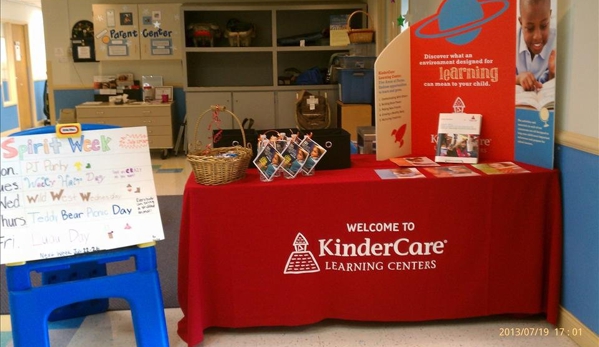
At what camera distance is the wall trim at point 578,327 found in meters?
2.55

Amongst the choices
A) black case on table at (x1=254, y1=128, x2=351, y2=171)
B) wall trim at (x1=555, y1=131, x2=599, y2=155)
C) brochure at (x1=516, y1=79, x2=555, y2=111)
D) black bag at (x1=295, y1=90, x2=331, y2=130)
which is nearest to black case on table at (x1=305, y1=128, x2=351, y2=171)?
black case on table at (x1=254, y1=128, x2=351, y2=171)

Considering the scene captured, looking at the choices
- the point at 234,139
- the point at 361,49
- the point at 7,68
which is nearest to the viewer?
the point at 234,139

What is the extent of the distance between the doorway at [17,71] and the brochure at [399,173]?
948 centimetres

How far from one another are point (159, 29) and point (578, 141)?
5962 millimetres

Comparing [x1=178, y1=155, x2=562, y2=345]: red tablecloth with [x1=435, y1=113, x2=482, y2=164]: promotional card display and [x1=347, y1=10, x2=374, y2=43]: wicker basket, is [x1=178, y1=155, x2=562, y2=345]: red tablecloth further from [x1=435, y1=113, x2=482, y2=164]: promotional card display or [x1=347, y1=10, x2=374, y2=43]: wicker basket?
[x1=347, y1=10, x2=374, y2=43]: wicker basket

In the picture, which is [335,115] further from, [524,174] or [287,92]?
[524,174]

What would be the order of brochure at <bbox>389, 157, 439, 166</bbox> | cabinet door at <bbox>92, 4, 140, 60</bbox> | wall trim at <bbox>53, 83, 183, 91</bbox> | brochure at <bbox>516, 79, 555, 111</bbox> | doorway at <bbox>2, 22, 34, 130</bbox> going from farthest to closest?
doorway at <bbox>2, 22, 34, 130</bbox> < wall trim at <bbox>53, 83, 183, 91</bbox> < cabinet door at <bbox>92, 4, 140, 60</bbox> < brochure at <bbox>389, 157, 439, 166</bbox> < brochure at <bbox>516, 79, 555, 111</bbox>

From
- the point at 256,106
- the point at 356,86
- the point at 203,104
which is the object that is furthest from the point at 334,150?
the point at 203,104

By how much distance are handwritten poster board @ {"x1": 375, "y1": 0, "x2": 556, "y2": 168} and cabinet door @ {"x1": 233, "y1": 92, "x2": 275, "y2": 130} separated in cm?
415

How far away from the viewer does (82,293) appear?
2.37m

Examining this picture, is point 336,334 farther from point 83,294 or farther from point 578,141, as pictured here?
point 578,141

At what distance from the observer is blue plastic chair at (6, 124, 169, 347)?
7.58 feet

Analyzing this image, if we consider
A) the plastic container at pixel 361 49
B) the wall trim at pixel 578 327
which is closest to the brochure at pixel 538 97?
the wall trim at pixel 578 327

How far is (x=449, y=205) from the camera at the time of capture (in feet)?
8.95
